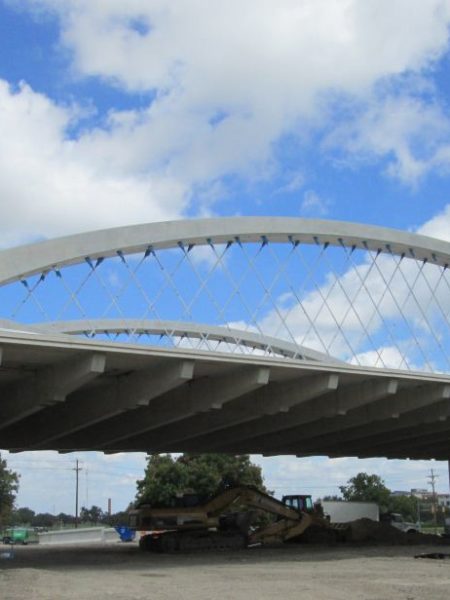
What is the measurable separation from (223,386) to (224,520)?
10061mm

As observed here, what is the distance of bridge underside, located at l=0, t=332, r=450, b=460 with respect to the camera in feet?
70.6

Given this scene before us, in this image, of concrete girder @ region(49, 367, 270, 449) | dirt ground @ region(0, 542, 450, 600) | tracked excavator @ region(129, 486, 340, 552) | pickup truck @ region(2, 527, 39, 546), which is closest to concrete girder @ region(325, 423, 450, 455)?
tracked excavator @ region(129, 486, 340, 552)

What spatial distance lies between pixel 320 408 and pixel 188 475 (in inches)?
1639

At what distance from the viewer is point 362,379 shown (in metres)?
26.5

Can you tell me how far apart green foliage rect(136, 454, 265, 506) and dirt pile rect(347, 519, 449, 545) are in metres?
27.7

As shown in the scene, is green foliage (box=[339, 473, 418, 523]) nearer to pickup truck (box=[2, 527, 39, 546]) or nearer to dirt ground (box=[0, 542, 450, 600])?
pickup truck (box=[2, 527, 39, 546])

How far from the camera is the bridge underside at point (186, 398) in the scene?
21.5 metres

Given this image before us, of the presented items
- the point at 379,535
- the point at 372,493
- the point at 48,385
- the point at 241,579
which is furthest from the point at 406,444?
the point at 372,493

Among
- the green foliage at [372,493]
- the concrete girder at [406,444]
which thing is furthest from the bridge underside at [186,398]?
the green foliage at [372,493]

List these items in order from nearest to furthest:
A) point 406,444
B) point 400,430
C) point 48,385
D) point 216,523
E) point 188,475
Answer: point 48,385, point 216,523, point 400,430, point 406,444, point 188,475

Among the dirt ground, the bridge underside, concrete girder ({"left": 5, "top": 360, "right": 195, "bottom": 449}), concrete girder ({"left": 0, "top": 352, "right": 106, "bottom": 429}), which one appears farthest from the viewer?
concrete girder ({"left": 5, "top": 360, "right": 195, "bottom": 449})

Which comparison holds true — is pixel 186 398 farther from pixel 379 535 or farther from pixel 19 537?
pixel 19 537

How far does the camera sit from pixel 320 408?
28.8m

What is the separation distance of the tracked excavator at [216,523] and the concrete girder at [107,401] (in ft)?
20.0
